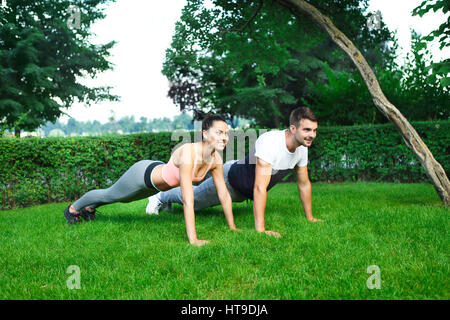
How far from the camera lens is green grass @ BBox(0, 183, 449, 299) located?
9.55ft

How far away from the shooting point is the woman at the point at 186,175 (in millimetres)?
4258

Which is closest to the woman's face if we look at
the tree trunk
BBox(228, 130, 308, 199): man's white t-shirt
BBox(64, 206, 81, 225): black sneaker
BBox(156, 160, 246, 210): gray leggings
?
BBox(228, 130, 308, 199): man's white t-shirt

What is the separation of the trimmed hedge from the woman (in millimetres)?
3890

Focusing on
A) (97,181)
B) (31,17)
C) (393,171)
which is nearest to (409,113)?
(393,171)

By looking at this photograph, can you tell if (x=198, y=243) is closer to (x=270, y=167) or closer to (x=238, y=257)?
(x=238, y=257)

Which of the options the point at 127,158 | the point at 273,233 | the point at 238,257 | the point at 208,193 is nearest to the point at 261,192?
the point at 273,233

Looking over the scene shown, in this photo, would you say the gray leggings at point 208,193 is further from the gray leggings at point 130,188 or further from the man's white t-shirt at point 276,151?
the man's white t-shirt at point 276,151

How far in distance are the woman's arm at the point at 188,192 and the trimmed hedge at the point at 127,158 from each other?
19.5ft

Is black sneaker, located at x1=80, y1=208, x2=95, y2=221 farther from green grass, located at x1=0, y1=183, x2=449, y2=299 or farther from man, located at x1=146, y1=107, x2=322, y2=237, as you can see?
man, located at x1=146, y1=107, x2=322, y2=237

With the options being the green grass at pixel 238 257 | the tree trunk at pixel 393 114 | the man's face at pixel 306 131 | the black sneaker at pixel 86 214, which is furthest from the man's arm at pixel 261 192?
the tree trunk at pixel 393 114

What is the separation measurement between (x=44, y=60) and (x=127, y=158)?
18.6 m

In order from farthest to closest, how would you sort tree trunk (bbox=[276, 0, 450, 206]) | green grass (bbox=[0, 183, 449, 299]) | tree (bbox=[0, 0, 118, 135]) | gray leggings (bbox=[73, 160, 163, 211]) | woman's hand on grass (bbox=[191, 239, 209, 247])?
tree (bbox=[0, 0, 118, 135])
tree trunk (bbox=[276, 0, 450, 206])
gray leggings (bbox=[73, 160, 163, 211])
woman's hand on grass (bbox=[191, 239, 209, 247])
green grass (bbox=[0, 183, 449, 299])

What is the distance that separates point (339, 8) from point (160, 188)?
6.91 metres

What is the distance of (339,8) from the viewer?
8.78 meters
